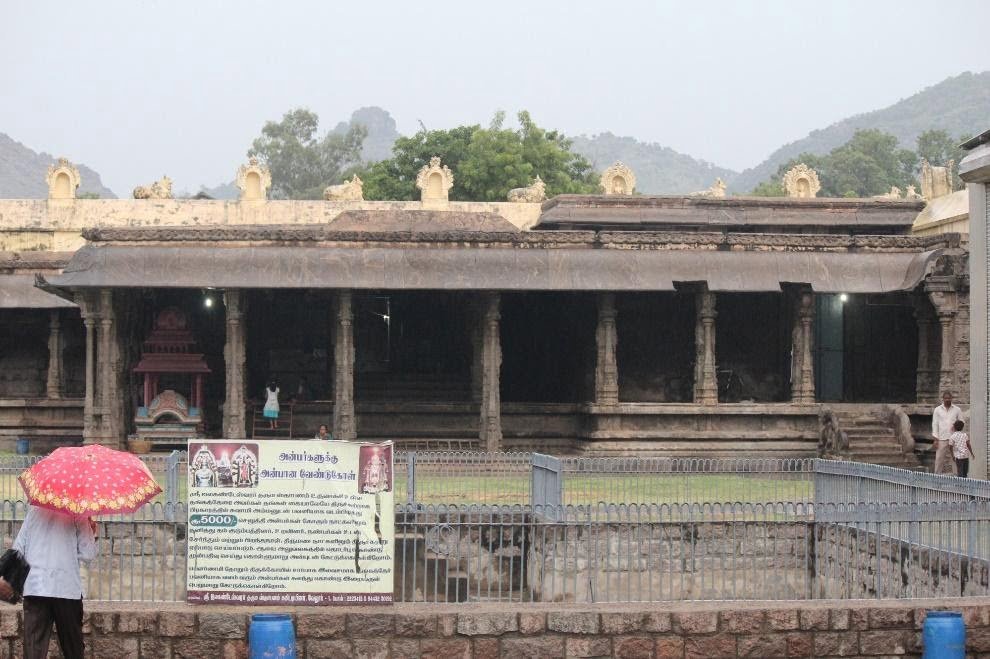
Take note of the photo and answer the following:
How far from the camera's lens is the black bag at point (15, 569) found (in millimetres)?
11102

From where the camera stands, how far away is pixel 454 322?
Result: 32.4 metres

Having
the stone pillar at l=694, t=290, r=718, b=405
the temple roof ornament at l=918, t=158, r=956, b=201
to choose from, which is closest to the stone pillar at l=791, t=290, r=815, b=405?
the stone pillar at l=694, t=290, r=718, b=405

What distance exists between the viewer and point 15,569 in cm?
1112

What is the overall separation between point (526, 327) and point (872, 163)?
67.8 m

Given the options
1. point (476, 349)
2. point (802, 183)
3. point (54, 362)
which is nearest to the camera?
point (476, 349)

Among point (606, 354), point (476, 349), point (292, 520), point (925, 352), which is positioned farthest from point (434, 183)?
point (292, 520)

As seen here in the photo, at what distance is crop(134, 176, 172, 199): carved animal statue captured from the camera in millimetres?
38250

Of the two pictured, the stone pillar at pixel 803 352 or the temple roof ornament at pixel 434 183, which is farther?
the temple roof ornament at pixel 434 183

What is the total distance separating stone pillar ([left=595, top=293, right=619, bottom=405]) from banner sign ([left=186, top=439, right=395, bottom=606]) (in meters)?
17.3

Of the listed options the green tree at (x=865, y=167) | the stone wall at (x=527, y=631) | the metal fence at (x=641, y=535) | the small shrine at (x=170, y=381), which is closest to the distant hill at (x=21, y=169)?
the green tree at (x=865, y=167)

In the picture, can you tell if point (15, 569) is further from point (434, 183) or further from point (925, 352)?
point (434, 183)

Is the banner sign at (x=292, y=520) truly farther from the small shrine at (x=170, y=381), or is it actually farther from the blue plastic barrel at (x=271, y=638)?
the small shrine at (x=170, y=381)

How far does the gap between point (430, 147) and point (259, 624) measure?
5359cm

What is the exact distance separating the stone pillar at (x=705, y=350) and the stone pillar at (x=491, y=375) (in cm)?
407
